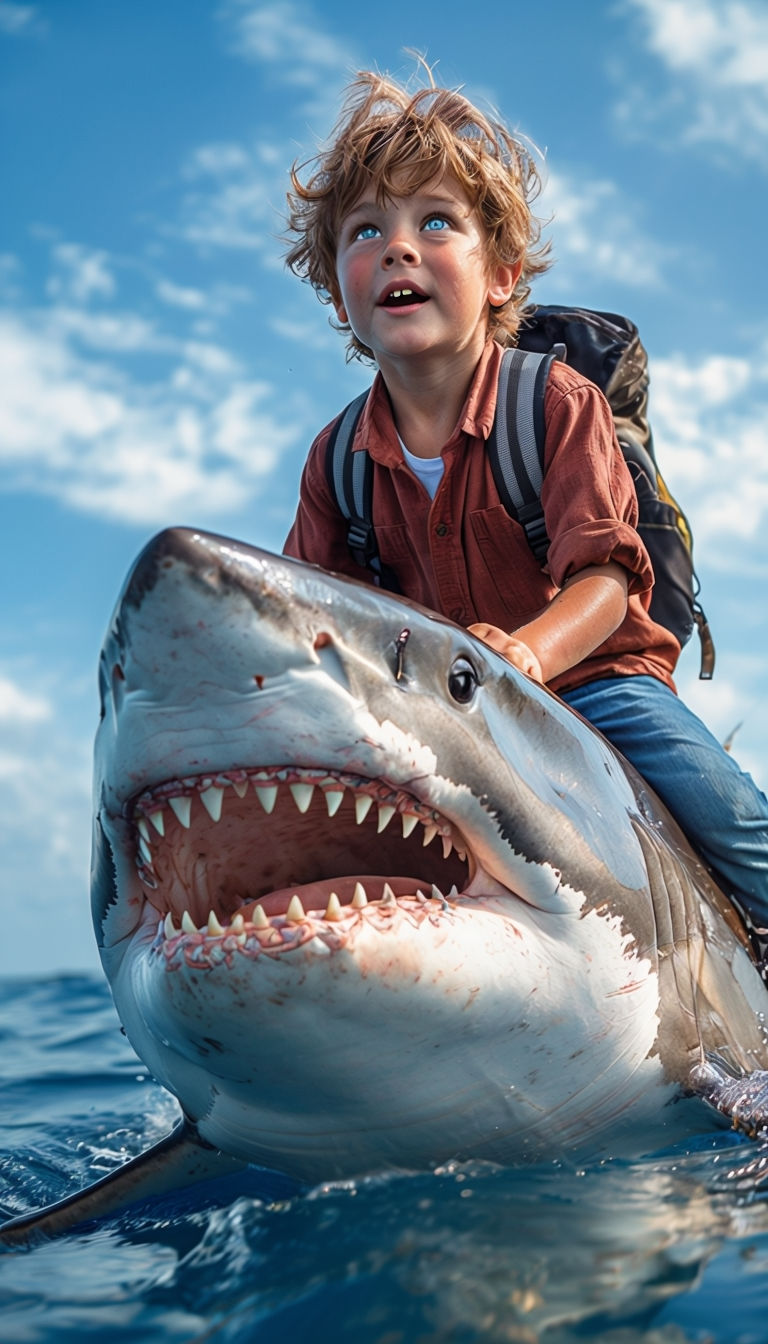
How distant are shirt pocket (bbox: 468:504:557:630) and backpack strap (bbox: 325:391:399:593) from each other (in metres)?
0.36

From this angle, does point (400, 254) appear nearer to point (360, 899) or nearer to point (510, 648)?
point (510, 648)

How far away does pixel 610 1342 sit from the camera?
1.70 metres

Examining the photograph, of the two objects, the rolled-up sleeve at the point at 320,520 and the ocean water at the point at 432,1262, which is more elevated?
the rolled-up sleeve at the point at 320,520

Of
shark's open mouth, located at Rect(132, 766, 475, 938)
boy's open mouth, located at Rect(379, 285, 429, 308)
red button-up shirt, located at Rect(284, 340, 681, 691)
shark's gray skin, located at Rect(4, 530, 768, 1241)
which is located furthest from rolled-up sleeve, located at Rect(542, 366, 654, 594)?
shark's open mouth, located at Rect(132, 766, 475, 938)

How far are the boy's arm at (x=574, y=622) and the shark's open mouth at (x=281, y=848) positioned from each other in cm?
55

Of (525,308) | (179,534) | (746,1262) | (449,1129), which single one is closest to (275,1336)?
(449,1129)

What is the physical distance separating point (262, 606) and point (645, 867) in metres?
1.21

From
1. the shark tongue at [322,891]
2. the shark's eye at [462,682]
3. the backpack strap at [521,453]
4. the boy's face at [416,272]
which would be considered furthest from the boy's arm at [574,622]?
the boy's face at [416,272]

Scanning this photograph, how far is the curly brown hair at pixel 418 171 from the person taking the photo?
3613 mm

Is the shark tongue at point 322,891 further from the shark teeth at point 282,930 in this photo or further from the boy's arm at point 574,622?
the boy's arm at point 574,622

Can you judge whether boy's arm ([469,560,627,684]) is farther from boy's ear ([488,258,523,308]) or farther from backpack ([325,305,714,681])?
boy's ear ([488,258,523,308])

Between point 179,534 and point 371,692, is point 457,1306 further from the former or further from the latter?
point 179,534

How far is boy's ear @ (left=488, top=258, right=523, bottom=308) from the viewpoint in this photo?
3.95m

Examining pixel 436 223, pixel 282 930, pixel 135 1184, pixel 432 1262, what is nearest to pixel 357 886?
pixel 282 930
